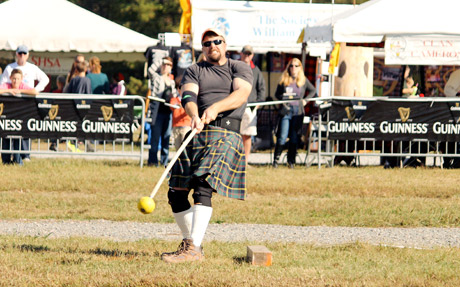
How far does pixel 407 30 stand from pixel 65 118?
5.45 meters

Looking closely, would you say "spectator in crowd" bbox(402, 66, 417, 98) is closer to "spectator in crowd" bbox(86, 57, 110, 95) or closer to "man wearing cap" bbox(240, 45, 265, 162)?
"man wearing cap" bbox(240, 45, 265, 162)

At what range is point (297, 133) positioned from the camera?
1412 cm

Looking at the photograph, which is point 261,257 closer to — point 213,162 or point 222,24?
point 213,162

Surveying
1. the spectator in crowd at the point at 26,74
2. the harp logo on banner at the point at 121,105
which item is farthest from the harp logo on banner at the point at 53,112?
the harp logo on banner at the point at 121,105

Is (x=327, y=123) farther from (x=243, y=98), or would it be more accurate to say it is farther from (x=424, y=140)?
(x=243, y=98)

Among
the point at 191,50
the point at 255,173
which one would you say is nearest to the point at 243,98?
the point at 255,173

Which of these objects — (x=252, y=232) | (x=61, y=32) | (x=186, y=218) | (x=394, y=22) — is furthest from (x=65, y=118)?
(x=61, y=32)

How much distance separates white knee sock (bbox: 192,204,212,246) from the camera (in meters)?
6.20

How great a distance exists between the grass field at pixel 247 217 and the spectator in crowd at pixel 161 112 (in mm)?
462

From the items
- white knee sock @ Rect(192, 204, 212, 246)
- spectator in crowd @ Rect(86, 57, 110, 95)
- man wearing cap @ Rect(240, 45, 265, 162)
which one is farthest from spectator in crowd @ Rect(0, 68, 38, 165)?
white knee sock @ Rect(192, 204, 212, 246)

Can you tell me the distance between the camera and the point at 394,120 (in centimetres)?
1357

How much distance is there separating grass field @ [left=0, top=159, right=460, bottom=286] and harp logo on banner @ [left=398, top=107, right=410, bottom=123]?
→ 82 cm

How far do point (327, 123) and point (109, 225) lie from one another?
19.7 ft

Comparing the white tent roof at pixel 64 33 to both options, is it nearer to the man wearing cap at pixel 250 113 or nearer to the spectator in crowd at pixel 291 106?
the spectator in crowd at pixel 291 106
